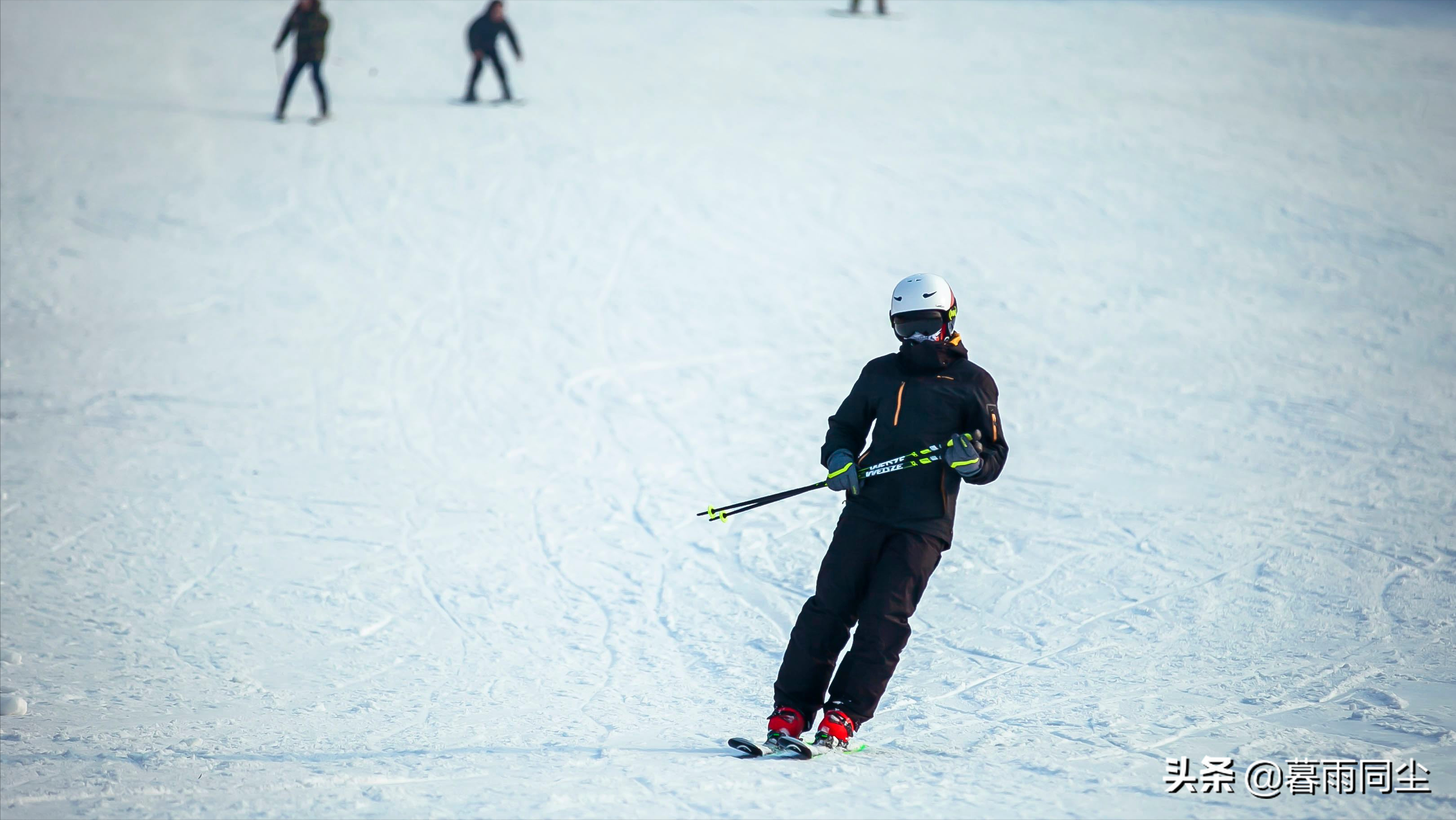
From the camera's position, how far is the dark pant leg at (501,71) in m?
15.0

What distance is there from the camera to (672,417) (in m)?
8.37

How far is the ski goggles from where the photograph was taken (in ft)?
12.4

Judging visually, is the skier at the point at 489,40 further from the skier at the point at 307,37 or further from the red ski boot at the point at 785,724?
the red ski boot at the point at 785,724

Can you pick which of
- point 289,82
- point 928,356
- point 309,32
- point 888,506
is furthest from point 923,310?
point 289,82

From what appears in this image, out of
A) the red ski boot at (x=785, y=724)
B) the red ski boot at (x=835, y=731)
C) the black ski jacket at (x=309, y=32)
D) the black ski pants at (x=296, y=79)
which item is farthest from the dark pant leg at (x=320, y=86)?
the red ski boot at (x=835, y=731)

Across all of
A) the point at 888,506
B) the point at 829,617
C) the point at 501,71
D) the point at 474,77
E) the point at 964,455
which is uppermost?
the point at 501,71

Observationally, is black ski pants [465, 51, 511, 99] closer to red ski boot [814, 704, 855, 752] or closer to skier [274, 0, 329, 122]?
skier [274, 0, 329, 122]

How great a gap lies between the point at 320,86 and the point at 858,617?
12424 mm

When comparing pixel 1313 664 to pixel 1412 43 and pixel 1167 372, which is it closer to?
pixel 1167 372

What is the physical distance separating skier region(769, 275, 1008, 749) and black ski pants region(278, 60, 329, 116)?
12.0 meters

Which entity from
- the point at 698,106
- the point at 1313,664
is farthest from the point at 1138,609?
the point at 698,106

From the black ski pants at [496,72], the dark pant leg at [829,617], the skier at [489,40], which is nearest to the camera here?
the dark pant leg at [829,617]

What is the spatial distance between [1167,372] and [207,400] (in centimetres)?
737

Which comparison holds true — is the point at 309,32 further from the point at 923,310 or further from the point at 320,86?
the point at 923,310
